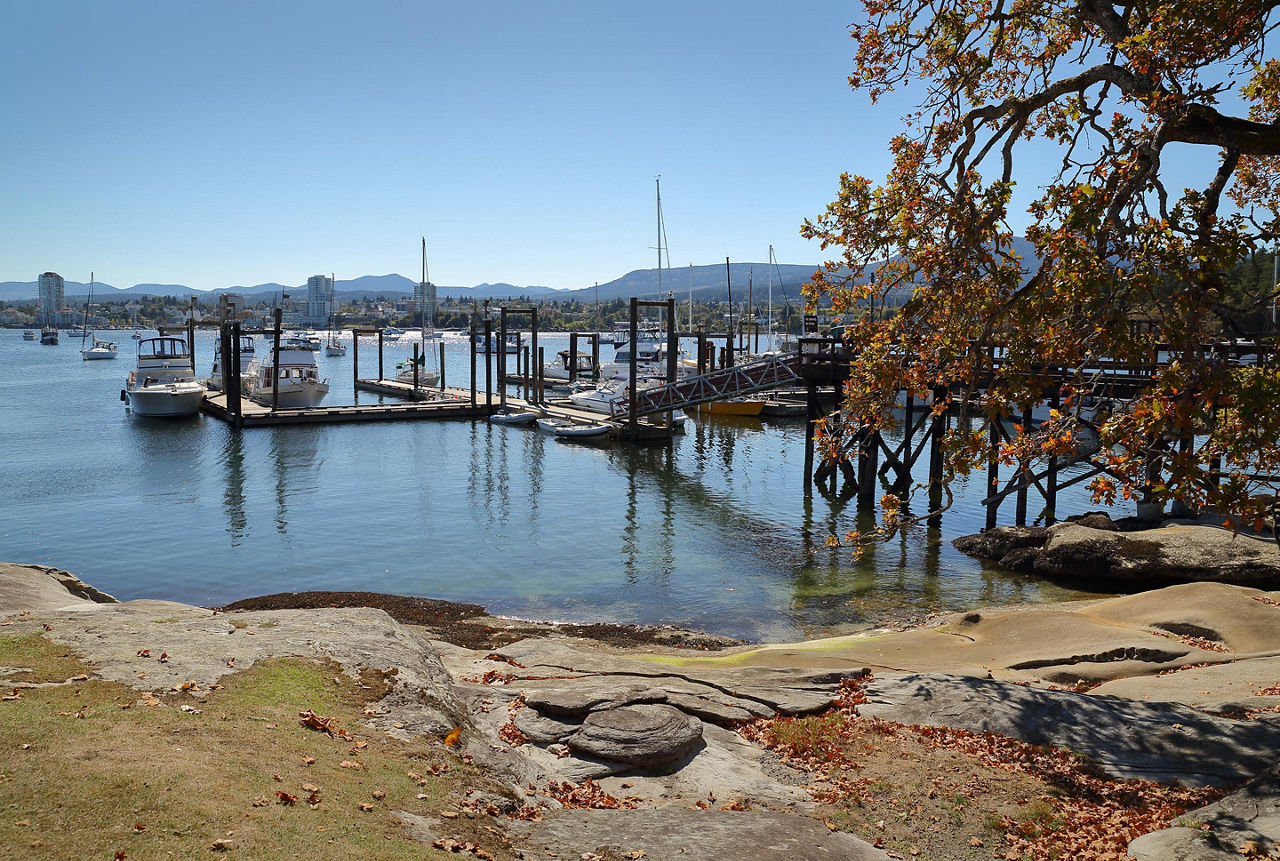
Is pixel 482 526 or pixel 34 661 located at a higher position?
pixel 34 661

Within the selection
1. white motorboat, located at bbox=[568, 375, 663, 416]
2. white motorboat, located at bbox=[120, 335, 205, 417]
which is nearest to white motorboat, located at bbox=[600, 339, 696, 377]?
white motorboat, located at bbox=[568, 375, 663, 416]

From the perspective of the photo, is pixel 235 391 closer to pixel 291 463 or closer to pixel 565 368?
pixel 291 463

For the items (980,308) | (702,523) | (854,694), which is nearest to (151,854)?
(854,694)

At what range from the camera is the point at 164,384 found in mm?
57781

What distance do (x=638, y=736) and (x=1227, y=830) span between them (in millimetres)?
5190

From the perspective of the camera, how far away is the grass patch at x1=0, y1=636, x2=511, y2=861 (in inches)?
221

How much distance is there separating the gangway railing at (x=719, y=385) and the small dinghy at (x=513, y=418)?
18.8 feet

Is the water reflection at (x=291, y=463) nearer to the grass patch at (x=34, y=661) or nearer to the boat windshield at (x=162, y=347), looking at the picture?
the boat windshield at (x=162, y=347)

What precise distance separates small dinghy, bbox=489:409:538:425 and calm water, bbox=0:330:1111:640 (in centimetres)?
339

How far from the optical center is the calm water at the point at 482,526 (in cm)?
2205

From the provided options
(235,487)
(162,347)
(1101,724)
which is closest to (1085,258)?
(1101,724)

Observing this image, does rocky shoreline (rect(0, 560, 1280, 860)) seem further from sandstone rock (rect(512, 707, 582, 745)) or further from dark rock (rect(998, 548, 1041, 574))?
dark rock (rect(998, 548, 1041, 574))

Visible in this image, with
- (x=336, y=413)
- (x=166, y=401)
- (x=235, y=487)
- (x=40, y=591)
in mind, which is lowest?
(x=235, y=487)

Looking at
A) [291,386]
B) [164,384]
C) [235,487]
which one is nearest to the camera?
[235,487]
